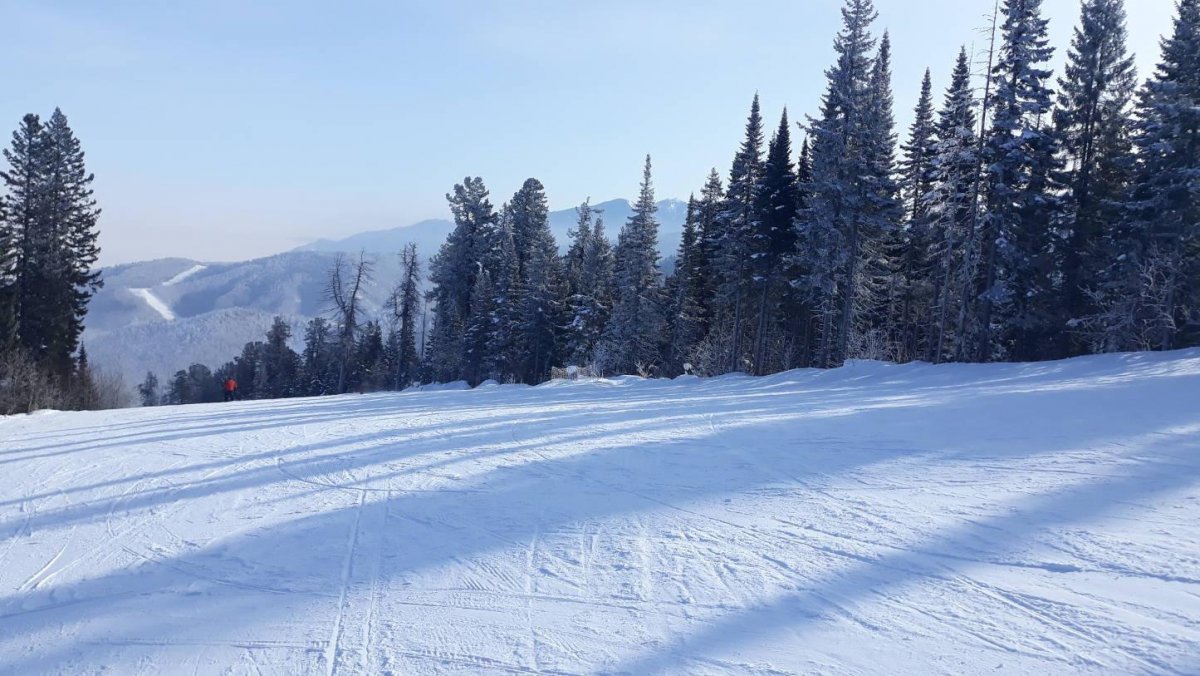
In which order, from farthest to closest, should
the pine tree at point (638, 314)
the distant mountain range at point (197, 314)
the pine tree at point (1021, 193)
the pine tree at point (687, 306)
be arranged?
the distant mountain range at point (197, 314) < the pine tree at point (687, 306) < the pine tree at point (638, 314) < the pine tree at point (1021, 193)

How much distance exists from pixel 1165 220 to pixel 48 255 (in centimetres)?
4346

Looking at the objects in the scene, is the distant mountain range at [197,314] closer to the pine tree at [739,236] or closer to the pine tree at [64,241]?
the pine tree at [739,236]

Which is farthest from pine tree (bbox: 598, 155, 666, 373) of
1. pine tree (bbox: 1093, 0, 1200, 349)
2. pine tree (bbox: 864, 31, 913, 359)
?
pine tree (bbox: 1093, 0, 1200, 349)

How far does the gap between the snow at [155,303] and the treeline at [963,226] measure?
164 m

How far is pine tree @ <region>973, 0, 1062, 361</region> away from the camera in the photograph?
23.0m

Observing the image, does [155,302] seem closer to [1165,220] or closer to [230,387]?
[230,387]

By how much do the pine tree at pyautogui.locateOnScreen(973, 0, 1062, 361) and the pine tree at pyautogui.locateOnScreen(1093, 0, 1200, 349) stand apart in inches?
96.8

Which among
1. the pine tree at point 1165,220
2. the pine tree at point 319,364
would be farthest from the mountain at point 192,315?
the pine tree at point 1165,220

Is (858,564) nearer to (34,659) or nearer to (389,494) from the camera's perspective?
(389,494)

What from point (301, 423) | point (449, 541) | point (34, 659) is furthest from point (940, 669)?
point (301, 423)

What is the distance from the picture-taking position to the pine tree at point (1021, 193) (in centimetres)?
2305

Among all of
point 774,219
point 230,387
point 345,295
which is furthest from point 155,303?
point 774,219

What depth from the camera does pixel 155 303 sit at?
582 ft

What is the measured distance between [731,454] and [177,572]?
6112 mm
